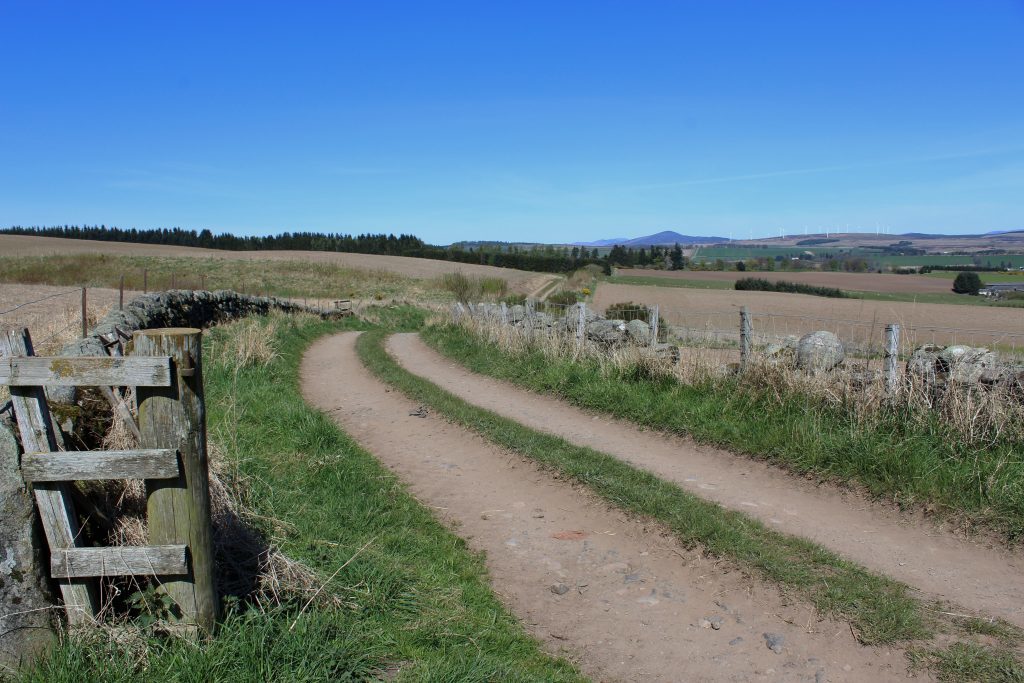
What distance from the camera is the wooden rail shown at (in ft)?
10.7

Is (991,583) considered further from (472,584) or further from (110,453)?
(110,453)

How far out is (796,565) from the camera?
5.31 metres

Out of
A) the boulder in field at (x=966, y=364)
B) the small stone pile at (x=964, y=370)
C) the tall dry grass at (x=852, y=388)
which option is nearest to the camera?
the tall dry grass at (x=852, y=388)

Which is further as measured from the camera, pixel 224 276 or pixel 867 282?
pixel 224 276

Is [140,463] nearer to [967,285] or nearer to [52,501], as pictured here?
[52,501]

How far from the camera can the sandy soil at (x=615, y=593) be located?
4285 mm

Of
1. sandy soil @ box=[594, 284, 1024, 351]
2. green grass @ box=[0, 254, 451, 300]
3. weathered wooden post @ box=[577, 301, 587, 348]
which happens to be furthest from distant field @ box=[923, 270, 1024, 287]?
weathered wooden post @ box=[577, 301, 587, 348]

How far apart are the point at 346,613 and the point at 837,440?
5.33 metres

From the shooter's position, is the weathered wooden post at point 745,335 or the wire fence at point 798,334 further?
the weathered wooden post at point 745,335

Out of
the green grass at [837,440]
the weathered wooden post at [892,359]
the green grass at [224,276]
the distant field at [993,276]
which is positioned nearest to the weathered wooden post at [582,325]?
the green grass at [837,440]

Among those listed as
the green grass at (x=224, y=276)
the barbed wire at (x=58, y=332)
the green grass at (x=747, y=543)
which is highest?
the green grass at (x=224, y=276)

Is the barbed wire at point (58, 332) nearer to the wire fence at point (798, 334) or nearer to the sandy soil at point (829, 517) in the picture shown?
the sandy soil at point (829, 517)

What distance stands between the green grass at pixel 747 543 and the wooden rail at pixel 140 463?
12.8 ft

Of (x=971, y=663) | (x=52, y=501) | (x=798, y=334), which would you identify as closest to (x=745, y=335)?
(x=798, y=334)
